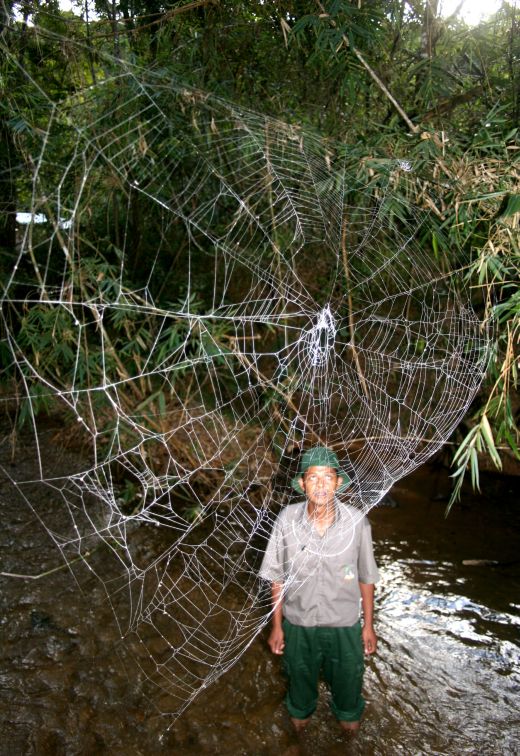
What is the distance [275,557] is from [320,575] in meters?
0.15

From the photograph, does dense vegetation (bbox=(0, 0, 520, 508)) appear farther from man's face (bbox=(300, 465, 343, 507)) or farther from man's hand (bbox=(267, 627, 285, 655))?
man's hand (bbox=(267, 627, 285, 655))

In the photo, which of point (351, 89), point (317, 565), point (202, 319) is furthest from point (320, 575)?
point (351, 89)

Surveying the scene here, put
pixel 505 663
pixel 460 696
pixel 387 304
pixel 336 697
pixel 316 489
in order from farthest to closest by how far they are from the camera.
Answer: pixel 387 304
pixel 505 663
pixel 460 696
pixel 336 697
pixel 316 489

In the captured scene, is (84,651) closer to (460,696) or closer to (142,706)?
(142,706)

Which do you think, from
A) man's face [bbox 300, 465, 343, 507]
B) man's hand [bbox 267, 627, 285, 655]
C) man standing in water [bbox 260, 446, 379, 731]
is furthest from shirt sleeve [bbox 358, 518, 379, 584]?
man's hand [bbox 267, 627, 285, 655]

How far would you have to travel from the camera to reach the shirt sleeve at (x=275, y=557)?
1.83 m

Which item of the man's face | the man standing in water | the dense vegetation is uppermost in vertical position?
the dense vegetation

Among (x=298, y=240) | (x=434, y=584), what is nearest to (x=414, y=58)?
(x=298, y=240)

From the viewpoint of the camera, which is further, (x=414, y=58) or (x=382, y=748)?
(x=414, y=58)

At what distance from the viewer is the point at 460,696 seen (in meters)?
2.40

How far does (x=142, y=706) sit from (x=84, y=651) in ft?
1.27

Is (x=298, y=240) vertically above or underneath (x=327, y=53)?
underneath

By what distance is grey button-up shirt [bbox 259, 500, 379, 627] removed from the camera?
5.97 ft

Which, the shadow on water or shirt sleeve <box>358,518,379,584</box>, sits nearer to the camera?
shirt sleeve <box>358,518,379,584</box>
